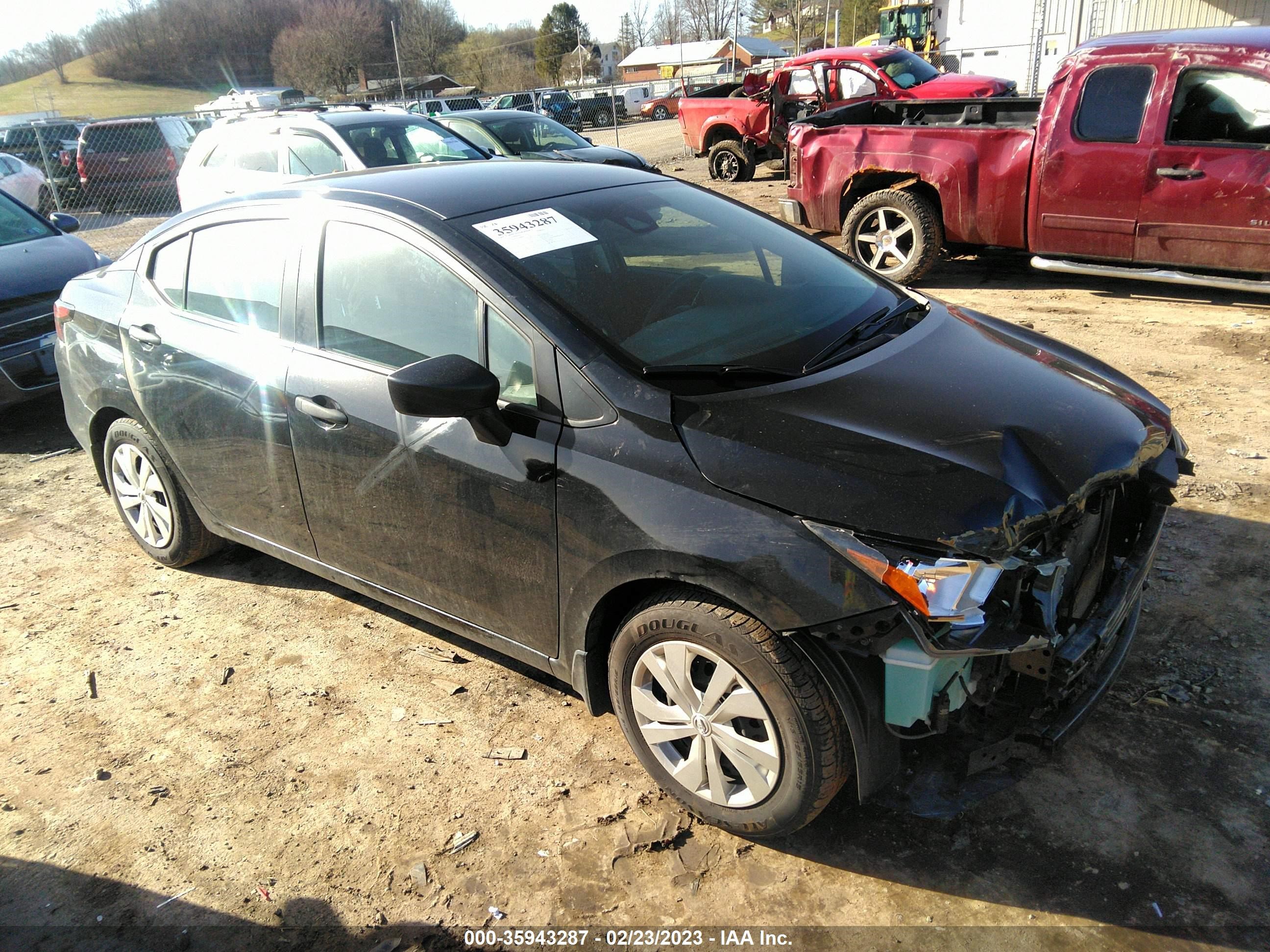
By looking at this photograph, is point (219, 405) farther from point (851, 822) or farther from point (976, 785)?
point (976, 785)

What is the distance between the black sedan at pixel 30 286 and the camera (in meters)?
6.24

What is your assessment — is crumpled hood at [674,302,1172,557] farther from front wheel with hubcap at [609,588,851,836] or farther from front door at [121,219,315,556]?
front door at [121,219,315,556]

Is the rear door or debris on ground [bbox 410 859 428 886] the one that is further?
the rear door

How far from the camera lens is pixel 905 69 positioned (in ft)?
47.4

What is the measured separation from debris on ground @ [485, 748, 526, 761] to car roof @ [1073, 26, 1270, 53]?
6.75 metres

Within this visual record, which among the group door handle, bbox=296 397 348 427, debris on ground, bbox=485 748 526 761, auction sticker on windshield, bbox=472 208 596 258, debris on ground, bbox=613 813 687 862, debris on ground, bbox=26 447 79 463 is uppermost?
auction sticker on windshield, bbox=472 208 596 258

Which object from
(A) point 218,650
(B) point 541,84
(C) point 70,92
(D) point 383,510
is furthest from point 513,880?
(C) point 70,92

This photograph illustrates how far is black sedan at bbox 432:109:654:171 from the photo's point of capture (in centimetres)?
1315

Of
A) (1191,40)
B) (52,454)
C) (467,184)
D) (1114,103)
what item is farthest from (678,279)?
(1191,40)

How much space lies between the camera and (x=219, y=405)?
3.60 m

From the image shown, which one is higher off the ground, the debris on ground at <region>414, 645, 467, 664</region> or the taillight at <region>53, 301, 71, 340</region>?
Result: the taillight at <region>53, 301, 71, 340</region>

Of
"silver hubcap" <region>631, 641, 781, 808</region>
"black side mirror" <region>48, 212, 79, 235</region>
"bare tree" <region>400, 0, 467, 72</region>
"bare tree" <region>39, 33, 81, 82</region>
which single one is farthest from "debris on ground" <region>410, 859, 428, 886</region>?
"bare tree" <region>39, 33, 81, 82</region>

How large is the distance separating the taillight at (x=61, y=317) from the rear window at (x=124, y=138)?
51.0 ft

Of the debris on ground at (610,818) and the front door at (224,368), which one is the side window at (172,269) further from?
the debris on ground at (610,818)
